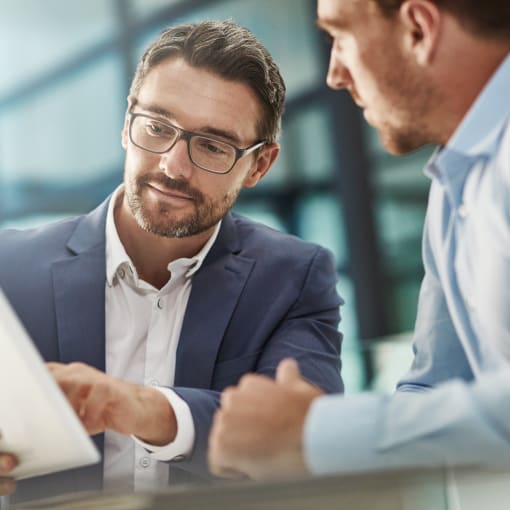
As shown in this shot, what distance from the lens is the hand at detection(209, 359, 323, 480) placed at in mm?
846

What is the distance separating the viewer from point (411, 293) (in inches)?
229

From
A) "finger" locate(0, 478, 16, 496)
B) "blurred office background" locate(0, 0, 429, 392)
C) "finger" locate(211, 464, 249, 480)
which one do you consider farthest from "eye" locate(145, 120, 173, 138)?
"blurred office background" locate(0, 0, 429, 392)

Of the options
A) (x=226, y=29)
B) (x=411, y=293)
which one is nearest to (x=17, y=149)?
(x=411, y=293)

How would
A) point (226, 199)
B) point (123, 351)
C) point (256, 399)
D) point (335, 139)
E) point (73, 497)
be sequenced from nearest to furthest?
point (73, 497) < point (256, 399) < point (123, 351) < point (226, 199) < point (335, 139)

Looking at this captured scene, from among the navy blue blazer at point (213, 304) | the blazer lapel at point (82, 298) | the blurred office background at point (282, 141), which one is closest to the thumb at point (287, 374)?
the navy blue blazer at point (213, 304)

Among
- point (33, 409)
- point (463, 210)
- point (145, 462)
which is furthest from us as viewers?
point (145, 462)

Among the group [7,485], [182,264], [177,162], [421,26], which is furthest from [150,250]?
[421,26]

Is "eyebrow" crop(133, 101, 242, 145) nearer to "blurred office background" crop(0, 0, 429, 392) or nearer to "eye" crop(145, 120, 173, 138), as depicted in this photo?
"eye" crop(145, 120, 173, 138)

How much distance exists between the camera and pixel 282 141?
5754mm

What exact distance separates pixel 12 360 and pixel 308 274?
980 millimetres

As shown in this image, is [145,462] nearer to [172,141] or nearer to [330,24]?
[172,141]

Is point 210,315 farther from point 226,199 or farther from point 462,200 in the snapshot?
point 462,200

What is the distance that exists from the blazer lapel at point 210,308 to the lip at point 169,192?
0.46ft

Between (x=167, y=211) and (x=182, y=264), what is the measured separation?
0.38 ft
